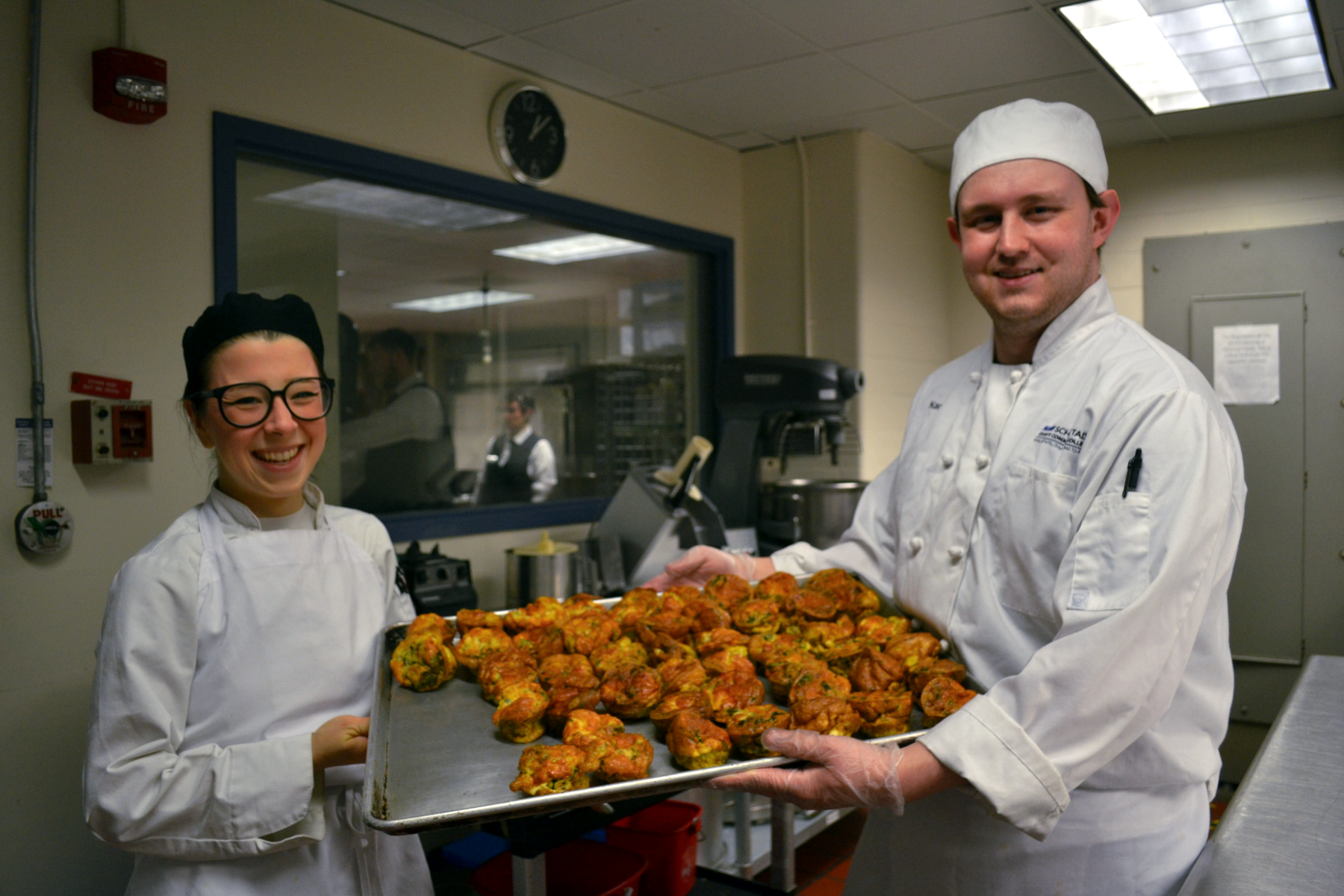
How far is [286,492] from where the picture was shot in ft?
4.76

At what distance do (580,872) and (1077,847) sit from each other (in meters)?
1.59

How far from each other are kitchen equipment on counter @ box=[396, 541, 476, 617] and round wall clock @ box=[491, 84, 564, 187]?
1420 mm

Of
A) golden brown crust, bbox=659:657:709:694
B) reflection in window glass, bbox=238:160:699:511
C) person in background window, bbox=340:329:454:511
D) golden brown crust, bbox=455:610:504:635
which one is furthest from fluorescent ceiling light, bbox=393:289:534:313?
golden brown crust, bbox=659:657:709:694

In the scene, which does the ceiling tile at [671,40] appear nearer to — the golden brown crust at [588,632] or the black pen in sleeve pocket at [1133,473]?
the golden brown crust at [588,632]

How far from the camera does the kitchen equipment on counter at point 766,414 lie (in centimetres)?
346

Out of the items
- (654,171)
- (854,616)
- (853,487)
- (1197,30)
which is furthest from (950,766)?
(654,171)

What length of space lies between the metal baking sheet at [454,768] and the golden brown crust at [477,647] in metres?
0.05

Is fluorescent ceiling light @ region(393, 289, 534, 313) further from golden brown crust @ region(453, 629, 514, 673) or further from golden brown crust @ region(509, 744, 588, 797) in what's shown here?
golden brown crust @ region(509, 744, 588, 797)

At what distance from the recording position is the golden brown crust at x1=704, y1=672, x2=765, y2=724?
1.32 m

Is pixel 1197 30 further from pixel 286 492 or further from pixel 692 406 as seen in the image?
pixel 286 492

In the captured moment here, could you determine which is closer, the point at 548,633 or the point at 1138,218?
the point at 548,633

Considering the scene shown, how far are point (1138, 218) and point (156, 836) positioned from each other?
14.9ft

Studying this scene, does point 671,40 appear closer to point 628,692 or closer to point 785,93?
point 785,93

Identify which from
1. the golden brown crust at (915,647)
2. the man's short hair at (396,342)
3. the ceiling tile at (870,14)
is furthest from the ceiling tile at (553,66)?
the golden brown crust at (915,647)
